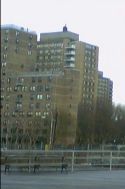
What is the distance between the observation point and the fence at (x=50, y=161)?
26.3 meters

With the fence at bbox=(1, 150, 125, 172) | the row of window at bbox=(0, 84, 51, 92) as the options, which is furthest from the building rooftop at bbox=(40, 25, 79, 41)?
the fence at bbox=(1, 150, 125, 172)

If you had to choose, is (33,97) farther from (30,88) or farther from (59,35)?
(59,35)

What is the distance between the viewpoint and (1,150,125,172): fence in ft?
86.4

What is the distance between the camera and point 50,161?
28922 millimetres

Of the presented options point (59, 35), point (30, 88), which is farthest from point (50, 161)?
point (59, 35)

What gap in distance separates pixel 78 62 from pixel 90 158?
139 m

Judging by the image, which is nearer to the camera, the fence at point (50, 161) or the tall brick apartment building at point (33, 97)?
the fence at point (50, 161)

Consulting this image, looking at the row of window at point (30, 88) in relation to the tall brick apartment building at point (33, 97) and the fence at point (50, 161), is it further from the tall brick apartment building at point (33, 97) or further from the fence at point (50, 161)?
the fence at point (50, 161)

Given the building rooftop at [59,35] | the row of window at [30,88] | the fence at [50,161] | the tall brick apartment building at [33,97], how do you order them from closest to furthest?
1. the fence at [50,161]
2. the tall brick apartment building at [33,97]
3. the row of window at [30,88]
4. the building rooftop at [59,35]

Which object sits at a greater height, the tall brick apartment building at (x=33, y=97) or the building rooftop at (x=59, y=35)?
the building rooftop at (x=59, y=35)

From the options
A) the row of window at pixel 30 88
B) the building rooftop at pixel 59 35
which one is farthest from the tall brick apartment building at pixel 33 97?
the building rooftop at pixel 59 35

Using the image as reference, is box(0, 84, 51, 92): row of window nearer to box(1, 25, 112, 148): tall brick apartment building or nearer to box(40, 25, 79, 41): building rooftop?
box(1, 25, 112, 148): tall brick apartment building

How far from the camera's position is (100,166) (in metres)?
31.3

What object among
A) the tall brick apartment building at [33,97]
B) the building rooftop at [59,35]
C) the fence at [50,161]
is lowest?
the fence at [50,161]
